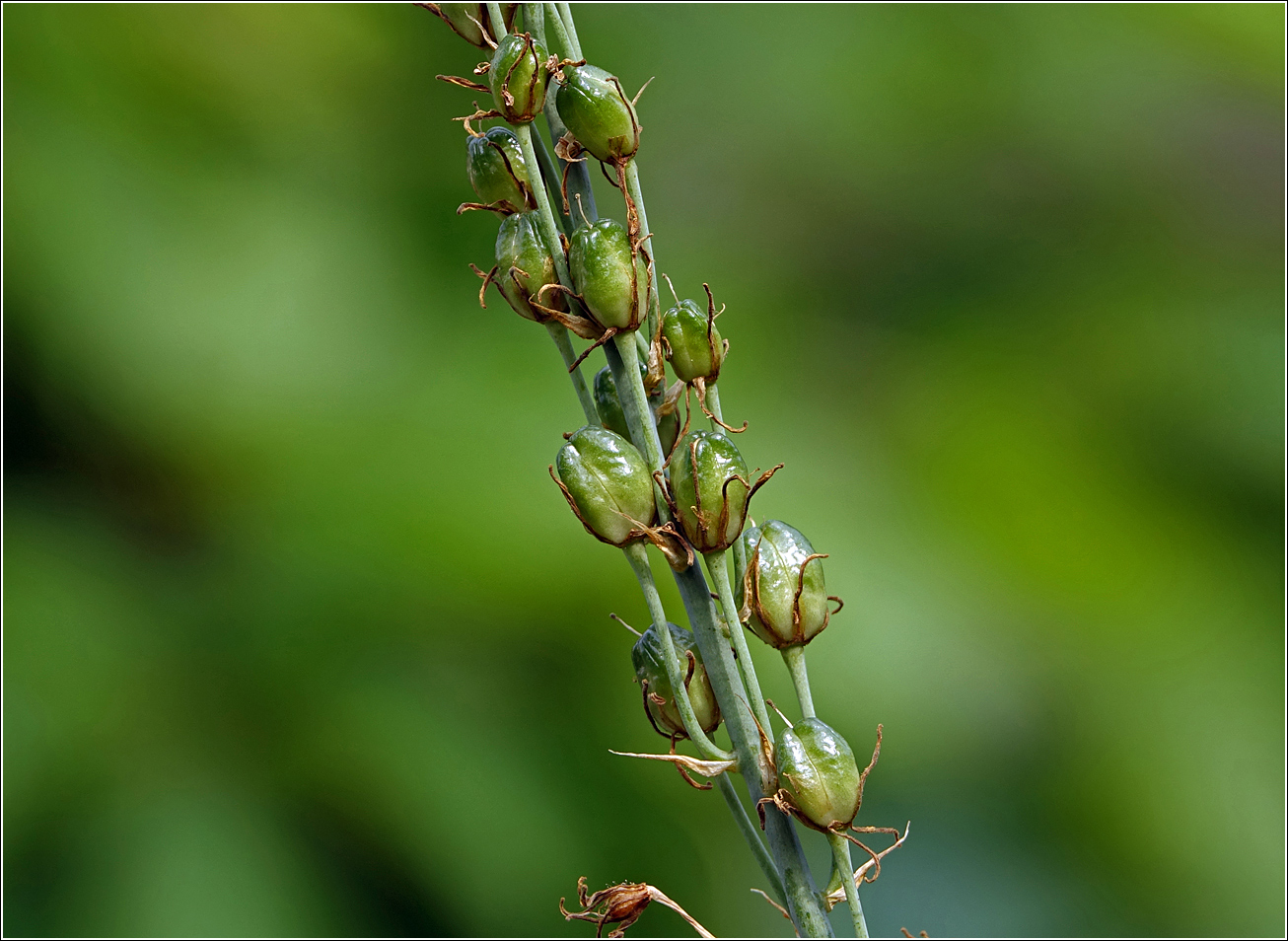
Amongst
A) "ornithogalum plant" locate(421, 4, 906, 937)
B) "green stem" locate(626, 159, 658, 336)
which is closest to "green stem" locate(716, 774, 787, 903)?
"ornithogalum plant" locate(421, 4, 906, 937)

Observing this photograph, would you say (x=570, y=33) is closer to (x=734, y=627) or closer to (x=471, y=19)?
(x=471, y=19)

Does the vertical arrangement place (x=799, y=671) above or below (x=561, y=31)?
below

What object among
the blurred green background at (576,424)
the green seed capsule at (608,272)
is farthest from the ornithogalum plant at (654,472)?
the blurred green background at (576,424)

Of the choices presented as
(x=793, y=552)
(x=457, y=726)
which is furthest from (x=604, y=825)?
(x=793, y=552)

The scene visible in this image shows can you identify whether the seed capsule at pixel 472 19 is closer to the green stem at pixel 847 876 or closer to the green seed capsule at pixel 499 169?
the green seed capsule at pixel 499 169

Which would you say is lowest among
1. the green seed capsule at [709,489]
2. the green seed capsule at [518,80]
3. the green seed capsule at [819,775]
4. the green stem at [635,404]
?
the green seed capsule at [819,775]

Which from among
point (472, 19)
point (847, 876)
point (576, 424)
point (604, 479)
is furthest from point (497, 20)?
point (576, 424)
